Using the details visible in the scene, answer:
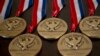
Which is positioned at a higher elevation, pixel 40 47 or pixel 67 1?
pixel 67 1

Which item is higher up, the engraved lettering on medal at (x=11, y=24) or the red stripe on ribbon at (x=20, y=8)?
the red stripe on ribbon at (x=20, y=8)

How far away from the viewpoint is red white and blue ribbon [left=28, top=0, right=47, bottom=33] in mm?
1693

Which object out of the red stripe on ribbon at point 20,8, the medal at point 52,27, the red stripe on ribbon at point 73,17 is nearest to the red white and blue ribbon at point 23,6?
the red stripe on ribbon at point 20,8

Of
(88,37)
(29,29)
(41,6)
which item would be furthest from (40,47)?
(41,6)

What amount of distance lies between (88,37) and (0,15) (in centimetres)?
73

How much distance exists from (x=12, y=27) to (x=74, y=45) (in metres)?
0.50

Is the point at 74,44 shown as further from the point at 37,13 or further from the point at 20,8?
the point at 20,8

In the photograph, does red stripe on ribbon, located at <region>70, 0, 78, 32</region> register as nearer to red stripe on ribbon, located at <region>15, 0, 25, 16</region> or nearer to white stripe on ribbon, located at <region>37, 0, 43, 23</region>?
A: white stripe on ribbon, located at <region>37, 0, 43, 23</region>

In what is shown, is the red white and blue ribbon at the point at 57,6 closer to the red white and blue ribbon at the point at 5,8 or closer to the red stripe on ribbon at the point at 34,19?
the red stripe on ribbon at the point at 34,19

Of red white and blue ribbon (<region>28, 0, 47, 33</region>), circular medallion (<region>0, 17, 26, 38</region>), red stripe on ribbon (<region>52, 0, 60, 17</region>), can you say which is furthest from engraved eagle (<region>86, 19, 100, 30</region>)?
circular medallion (<region>0, 17, 26, 38</region>)

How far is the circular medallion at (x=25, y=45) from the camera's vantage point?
4.93ft

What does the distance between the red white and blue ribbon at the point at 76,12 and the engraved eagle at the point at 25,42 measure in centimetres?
32

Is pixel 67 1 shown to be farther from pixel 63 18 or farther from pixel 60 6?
pixel 63 18

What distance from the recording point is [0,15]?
5.98ft
